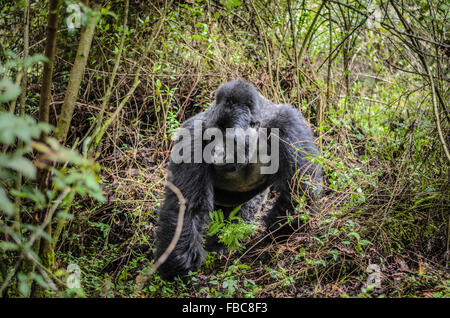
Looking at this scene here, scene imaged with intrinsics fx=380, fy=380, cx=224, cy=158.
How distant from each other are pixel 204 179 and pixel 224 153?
0.97 ft

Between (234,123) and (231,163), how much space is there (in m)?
0.34

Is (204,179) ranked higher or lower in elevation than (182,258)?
higher

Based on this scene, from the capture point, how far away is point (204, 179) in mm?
3057

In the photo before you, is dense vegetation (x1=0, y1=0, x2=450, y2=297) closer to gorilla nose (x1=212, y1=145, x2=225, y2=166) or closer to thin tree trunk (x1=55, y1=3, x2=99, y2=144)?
thin tree trunk (x1=55, y1=3, x2=99, y2=144)

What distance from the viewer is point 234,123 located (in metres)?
2.86

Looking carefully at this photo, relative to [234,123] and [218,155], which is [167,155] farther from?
[234,123]

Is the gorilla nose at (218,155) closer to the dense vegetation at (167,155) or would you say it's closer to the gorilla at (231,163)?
the gorilla at (231,163)

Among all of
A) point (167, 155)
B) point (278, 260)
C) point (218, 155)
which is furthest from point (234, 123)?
point (167, 155)

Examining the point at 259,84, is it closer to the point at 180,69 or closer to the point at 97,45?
the point at 180,69

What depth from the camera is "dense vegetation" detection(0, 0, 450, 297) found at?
2141 millimetres

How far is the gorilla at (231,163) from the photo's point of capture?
9.62 feet
